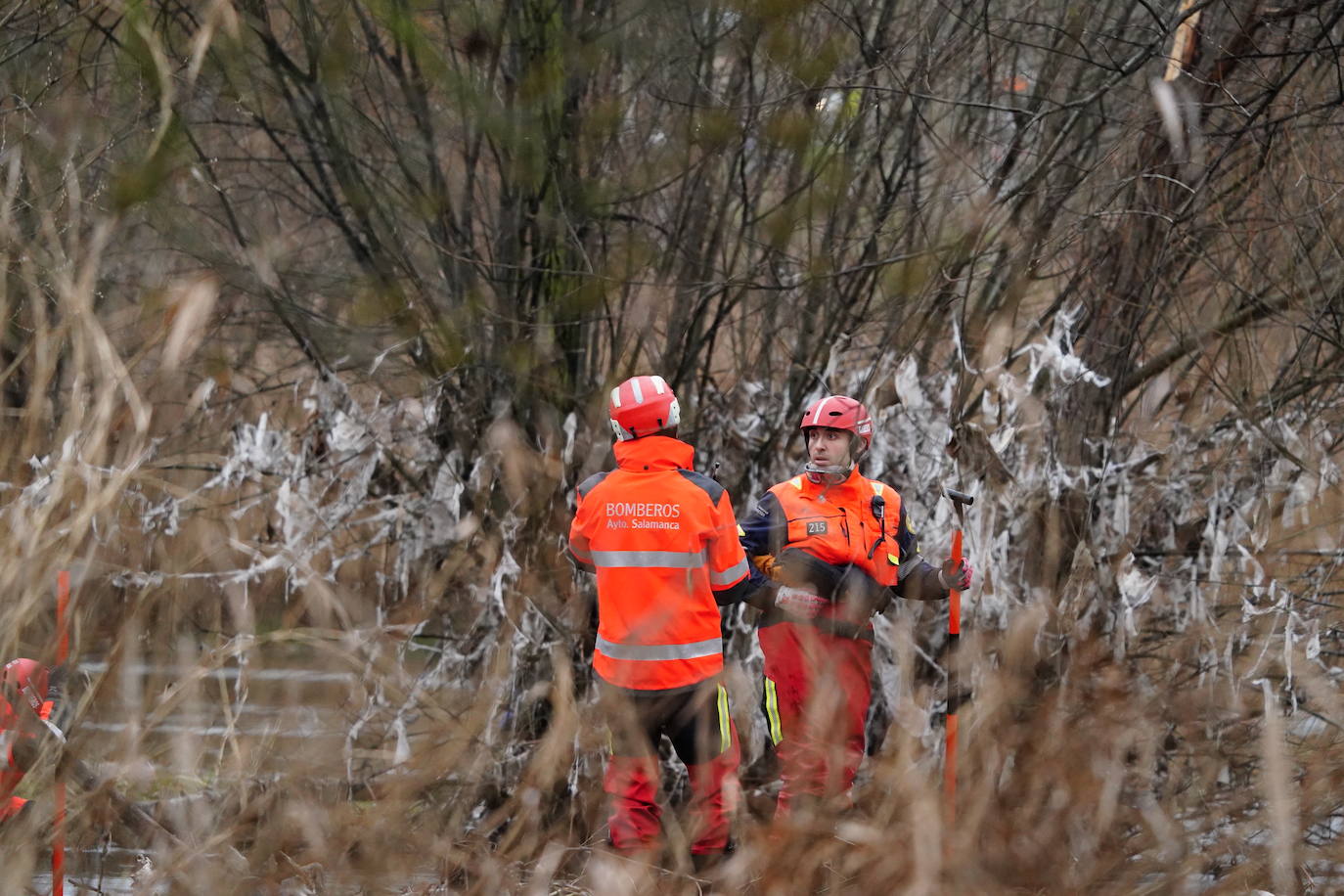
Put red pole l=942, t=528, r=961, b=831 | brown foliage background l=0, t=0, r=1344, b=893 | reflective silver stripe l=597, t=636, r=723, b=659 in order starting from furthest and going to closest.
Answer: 1. brown foliage background l=0, t=0, r=1344, b=893
2. reflective silver stripe l=597, t=636, r=723, b=659
3. red pole l=942, t=528, r=961, b=831

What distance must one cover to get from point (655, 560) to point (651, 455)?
33 centimetres

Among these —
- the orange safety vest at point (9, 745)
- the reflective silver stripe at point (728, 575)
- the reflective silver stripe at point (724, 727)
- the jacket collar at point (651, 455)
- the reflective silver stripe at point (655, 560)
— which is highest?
the jacket collar at point (651, 455)

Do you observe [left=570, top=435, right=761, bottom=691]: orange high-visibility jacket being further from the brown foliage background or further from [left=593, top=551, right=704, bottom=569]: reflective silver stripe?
the brown foliage background

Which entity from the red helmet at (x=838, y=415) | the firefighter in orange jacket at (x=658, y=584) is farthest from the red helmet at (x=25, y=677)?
the red helmet at (x=838, y=415)

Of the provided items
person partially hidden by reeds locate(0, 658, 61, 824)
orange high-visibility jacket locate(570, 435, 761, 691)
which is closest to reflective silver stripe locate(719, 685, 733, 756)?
orange high-visibility jacket locate(570, 435, 761, 691)

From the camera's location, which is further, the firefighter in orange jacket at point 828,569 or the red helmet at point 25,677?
the firefighter in orange jacket at point 828,569

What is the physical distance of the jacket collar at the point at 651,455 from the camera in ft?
14.2

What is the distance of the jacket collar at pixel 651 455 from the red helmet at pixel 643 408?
3 centimetres

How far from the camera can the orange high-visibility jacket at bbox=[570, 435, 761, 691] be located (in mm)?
4289

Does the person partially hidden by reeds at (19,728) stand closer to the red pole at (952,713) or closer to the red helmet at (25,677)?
the red helmet at (25,677)

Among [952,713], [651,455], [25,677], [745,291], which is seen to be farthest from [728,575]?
[25,677]

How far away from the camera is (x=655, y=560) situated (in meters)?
4.30

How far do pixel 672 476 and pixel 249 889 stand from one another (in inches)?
73.4

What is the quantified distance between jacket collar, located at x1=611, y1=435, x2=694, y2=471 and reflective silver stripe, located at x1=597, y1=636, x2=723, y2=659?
1.83 ft
